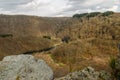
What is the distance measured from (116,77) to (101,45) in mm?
110493

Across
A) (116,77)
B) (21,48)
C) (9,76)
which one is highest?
(9,76)

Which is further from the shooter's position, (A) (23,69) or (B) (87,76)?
(B) (87,76)

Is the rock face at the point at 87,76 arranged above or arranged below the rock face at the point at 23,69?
below

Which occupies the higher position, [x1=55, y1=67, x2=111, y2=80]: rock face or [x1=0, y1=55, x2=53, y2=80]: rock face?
[x1=0, y1=55, x2=53, y2=80]: rock face

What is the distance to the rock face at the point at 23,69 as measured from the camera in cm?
1703

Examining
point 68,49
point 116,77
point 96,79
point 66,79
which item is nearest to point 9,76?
point 66,79

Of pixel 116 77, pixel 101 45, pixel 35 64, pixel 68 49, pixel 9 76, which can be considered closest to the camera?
pixel 9 76

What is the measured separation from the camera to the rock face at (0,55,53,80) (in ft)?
55.9

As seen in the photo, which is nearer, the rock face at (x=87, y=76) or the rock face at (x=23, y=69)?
the rock face at (x=23, y=69)

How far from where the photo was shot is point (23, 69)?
57.2 ft

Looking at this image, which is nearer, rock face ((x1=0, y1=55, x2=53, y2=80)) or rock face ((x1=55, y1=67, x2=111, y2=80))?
rock face ((x1=0, y1=55, x2=53, y2=80))

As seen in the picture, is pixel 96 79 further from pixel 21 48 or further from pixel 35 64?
pixel 21 48

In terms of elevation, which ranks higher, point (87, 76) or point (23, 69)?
point (23, 69)

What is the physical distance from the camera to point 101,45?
130 metres
